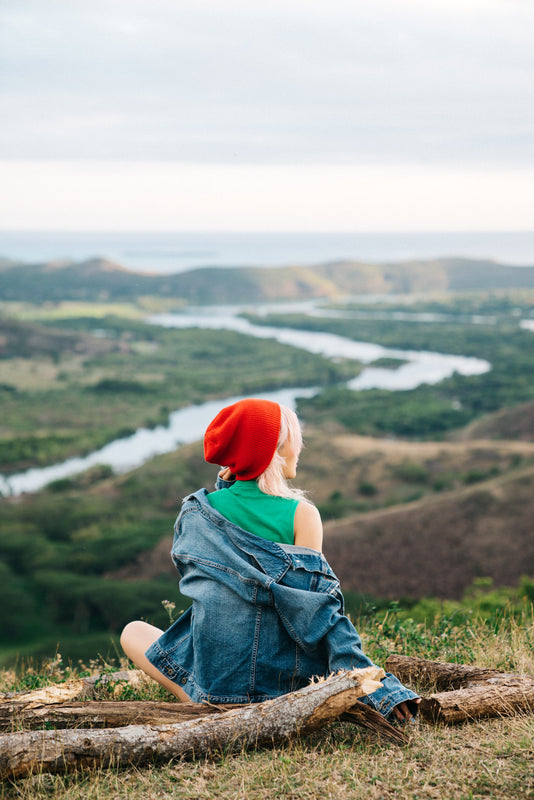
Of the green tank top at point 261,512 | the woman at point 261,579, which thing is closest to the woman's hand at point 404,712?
the woman at point 261,579

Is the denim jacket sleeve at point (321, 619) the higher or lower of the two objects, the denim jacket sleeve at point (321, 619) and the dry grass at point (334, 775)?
the higher

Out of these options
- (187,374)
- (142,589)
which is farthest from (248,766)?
(187,374)

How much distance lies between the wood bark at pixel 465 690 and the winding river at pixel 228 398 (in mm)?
55686

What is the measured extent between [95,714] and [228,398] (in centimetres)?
8917

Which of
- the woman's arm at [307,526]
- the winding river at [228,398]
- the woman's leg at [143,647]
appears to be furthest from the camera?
the winding river at [228,398]

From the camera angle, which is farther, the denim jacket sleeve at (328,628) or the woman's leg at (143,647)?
the woman's leg at (143,647)

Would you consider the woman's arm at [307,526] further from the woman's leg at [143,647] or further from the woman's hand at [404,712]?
the woman's leg at [143,647]

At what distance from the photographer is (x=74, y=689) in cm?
416

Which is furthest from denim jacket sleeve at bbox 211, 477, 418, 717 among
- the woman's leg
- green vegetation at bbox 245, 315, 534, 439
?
green vegetation at bbox 245, 315, 534, 439

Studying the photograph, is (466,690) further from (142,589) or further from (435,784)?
(142,589)

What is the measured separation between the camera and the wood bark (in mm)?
3793

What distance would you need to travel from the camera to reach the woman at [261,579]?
349 cm

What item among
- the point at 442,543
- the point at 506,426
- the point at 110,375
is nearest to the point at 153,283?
→ the point at 110,375

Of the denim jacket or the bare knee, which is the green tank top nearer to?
the denim jacket
